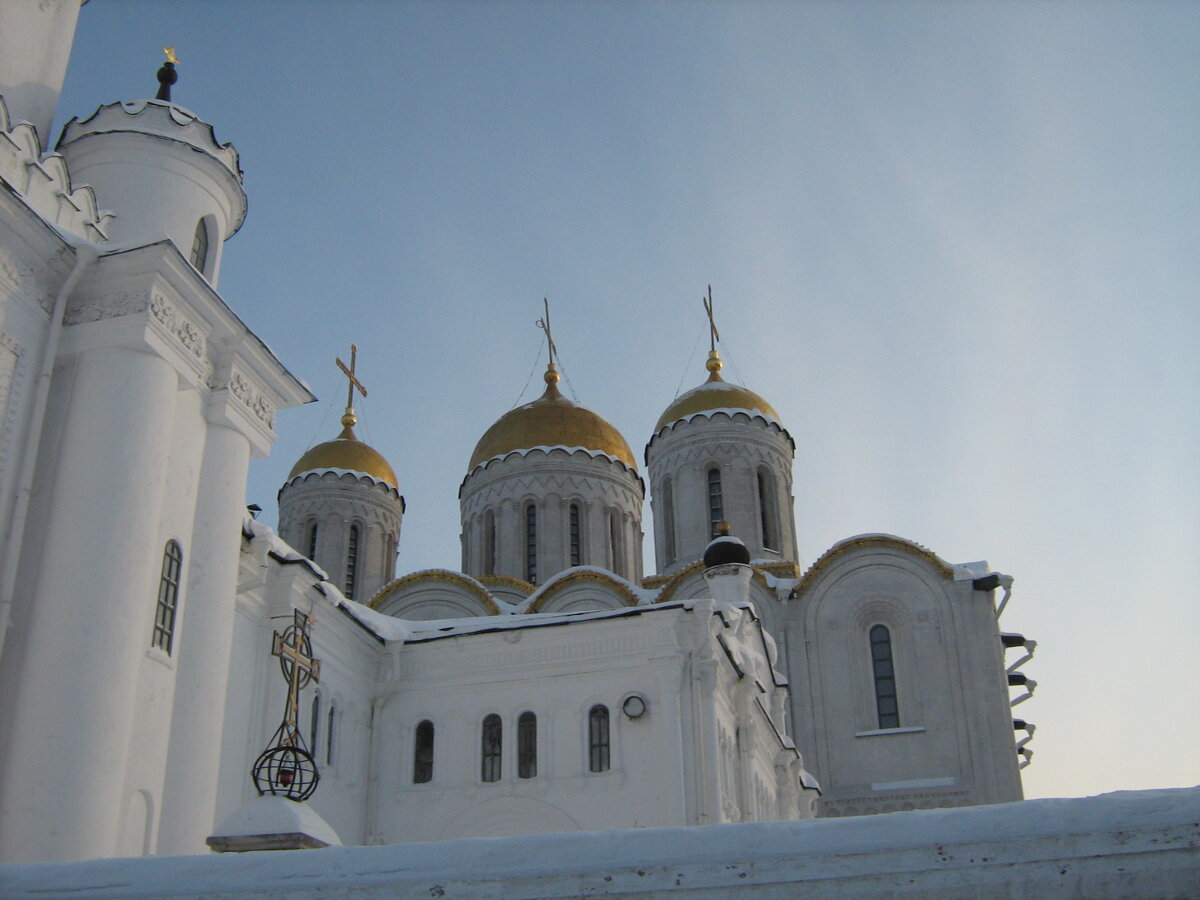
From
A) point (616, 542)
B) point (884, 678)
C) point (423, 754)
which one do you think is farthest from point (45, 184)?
point (616, 542)

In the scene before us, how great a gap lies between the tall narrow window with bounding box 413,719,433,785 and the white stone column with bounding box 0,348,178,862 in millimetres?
6597

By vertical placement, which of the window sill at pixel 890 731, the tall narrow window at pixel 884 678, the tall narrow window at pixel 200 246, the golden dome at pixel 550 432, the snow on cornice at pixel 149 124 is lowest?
the window sill at pixel 890 731

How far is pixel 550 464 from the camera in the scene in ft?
95.4

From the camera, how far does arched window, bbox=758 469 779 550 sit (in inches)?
1074

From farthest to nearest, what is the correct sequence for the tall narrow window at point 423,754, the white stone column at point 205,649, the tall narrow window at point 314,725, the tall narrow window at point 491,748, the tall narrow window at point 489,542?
the tall narrow window at point 489,542, the tall narrow window at point 423,754, the tall narrow window at point 491,748, the tall narrow window at point 314,725, the white stone column at point 205,649

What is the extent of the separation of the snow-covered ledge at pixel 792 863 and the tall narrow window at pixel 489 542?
25078mm

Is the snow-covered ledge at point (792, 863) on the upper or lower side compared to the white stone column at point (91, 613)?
lower

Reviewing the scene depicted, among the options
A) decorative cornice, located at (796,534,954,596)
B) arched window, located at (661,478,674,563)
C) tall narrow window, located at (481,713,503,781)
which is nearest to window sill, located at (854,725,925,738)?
decorative cornice, located at (796,534,954,596)

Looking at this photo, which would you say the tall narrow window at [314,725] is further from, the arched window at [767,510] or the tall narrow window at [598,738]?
the arched window at [767,510]

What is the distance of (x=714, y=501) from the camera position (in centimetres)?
2767

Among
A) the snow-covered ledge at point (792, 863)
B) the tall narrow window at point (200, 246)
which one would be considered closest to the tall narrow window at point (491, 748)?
the tall narrow window at point (200, 246)

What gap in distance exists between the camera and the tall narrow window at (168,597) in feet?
32.4

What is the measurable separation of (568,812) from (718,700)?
7.80ft

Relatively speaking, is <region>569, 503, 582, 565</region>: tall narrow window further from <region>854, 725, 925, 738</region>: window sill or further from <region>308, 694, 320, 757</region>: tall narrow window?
<region>308, 694, 320, 757</region>: tall narrow window
